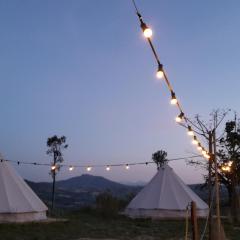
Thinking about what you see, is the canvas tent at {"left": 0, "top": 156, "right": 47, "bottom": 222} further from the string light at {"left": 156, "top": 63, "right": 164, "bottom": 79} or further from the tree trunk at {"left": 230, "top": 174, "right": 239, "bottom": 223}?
the string light at {"left": 156, "top": 63, "right": 164, "bottom": 79}

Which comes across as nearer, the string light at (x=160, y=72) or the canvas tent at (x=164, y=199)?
the string light at (x=160, y=72)

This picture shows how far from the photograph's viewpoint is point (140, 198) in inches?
1004

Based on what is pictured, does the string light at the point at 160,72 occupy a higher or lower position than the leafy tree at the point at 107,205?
higher

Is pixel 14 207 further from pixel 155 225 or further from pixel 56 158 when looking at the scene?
pixel 56 158

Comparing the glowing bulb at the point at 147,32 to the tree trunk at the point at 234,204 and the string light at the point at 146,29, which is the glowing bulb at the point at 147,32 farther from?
the tree trunk at the point at 234,204

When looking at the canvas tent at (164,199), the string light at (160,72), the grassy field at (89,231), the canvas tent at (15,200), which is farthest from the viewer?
the canvas tent at (164,199)

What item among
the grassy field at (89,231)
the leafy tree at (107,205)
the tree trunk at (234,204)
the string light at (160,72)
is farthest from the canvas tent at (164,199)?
the string light at (160,72)

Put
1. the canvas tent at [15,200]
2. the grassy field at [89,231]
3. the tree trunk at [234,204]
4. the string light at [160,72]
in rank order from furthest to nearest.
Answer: the tree trunk at [234,204], the canvas tent at [15,200], the grassy field at [89,231], the string light at [160,72]

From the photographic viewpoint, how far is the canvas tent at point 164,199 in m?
24.0

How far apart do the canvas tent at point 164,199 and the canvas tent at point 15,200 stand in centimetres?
537

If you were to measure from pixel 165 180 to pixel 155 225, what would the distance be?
229 inches

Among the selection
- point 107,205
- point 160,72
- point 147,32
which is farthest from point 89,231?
point 147,32

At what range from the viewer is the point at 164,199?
80.5ft

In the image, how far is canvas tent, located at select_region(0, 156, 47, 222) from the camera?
2022 centimetres
